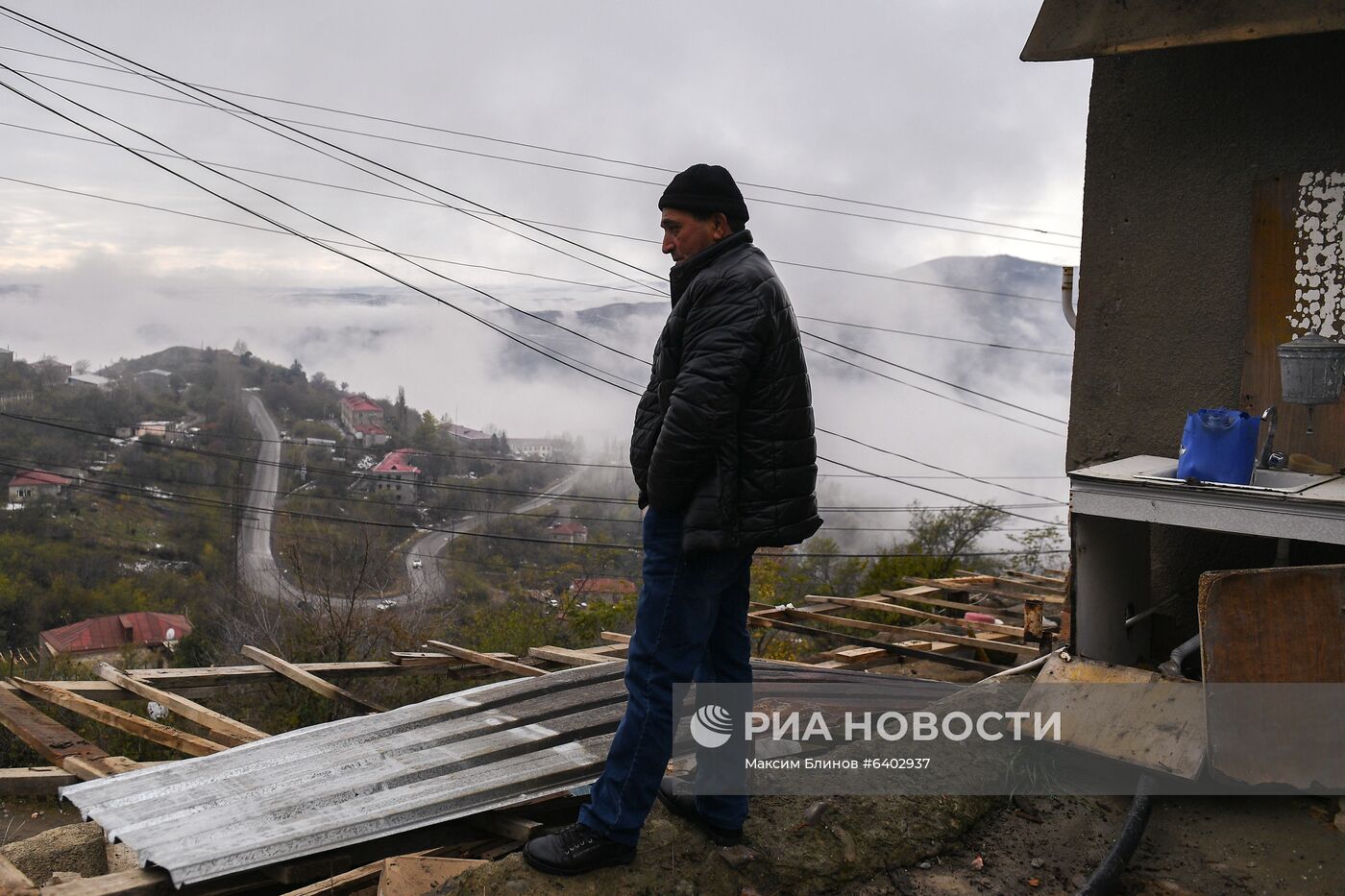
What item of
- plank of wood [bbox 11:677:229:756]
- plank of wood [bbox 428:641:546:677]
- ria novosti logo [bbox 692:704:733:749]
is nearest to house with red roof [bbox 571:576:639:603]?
plank of wood [bbox 428:641:546:677]

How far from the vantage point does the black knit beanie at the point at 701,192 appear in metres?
2.97

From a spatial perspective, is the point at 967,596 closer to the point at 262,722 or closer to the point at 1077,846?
the point at 1077,846

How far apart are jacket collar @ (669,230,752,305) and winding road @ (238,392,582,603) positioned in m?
36.4

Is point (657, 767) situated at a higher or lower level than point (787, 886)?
higher

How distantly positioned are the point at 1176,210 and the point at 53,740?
5.46 metres

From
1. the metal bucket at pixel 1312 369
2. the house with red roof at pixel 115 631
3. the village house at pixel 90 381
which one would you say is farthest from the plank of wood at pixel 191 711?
the village house at pixel 90 381

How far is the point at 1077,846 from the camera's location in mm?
3473

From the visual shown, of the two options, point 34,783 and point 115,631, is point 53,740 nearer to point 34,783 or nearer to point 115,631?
point 34,783

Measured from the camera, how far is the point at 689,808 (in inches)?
129

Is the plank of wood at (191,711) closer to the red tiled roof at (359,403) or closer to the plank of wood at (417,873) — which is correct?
the plank of wood at (417,873)

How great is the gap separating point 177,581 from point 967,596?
41.2 m

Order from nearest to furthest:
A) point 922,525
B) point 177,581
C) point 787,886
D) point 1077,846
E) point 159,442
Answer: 1. point 787,886
2. point 1077,846
3. point 922,525
4. point 177,581
5. point 159,442

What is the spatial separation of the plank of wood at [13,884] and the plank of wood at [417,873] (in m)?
0.89

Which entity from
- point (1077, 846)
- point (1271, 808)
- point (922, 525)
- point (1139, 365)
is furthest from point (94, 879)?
point (922, 525)
